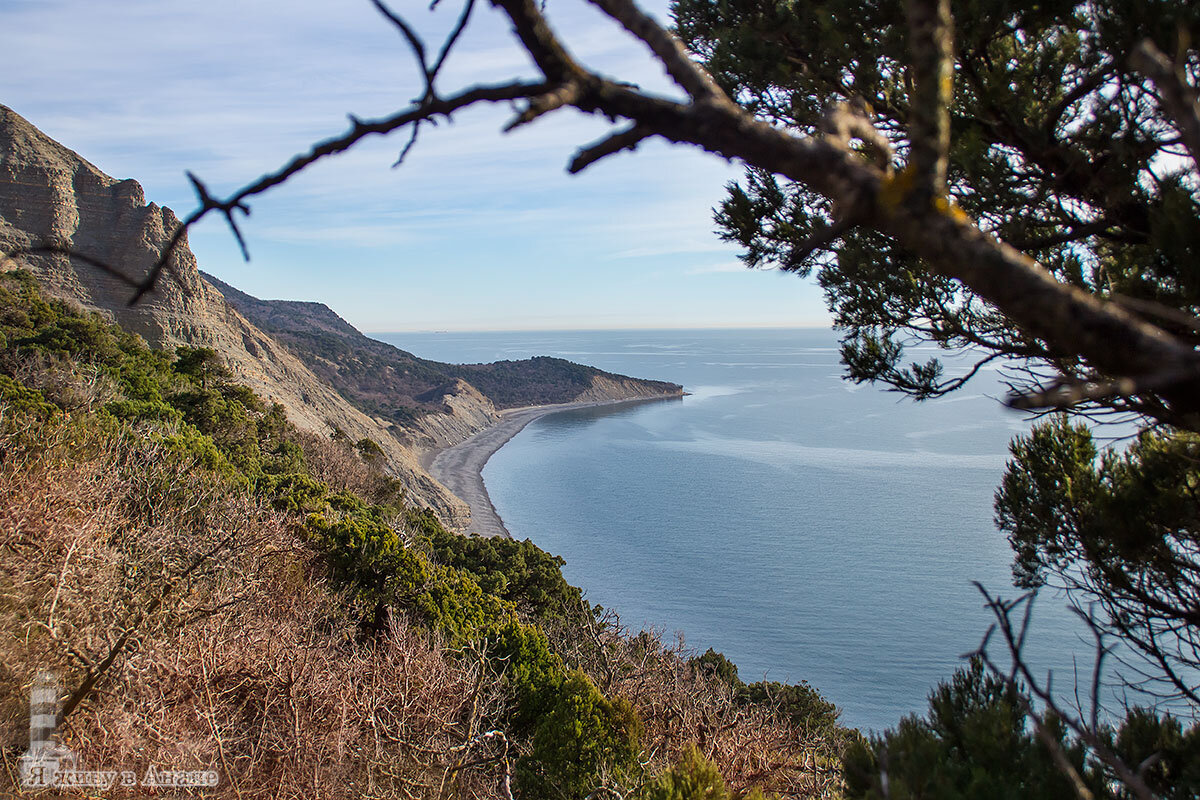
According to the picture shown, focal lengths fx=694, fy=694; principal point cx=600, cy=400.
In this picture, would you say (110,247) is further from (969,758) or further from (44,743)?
(969,758)

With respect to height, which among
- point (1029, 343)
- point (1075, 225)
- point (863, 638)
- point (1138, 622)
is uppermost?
point (1075, 225)

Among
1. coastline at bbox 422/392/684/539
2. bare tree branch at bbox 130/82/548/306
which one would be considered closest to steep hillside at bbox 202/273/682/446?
coastline at bbox 422/392/684/539

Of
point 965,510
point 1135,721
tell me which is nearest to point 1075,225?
point 1135,721

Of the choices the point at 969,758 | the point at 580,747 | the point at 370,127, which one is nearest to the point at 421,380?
the point at 580,747

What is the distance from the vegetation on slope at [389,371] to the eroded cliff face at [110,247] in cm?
2512

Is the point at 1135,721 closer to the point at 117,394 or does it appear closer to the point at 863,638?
the point at 117,394

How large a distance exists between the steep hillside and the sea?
8570 mm

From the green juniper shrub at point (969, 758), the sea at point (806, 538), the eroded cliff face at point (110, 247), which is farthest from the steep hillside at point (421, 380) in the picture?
the green juniper shrub at point (969, 758)

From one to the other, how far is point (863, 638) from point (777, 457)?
28.4m

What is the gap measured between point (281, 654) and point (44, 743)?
2.33 meters

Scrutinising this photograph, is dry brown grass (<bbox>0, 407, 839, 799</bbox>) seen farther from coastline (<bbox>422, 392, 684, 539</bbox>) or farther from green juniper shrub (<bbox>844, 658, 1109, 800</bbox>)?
coastline (<bbox>422, 392, 684, 539</bbox>)

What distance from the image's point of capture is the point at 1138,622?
5.36 m

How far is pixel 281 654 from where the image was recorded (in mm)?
7898

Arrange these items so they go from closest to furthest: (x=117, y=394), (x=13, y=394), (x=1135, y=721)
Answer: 1. (x=1135, y=721)
2. (x=13, y=394)
3. (x=117, y=394)
